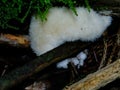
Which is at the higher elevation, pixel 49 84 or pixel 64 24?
pixel 64 24

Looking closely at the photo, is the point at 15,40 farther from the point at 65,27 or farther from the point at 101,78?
the point at 101,78

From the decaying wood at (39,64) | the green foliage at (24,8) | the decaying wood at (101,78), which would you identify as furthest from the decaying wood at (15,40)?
the decaying wood at (101,78)

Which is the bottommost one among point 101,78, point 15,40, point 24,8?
point 101,78

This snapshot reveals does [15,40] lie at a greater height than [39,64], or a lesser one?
greater

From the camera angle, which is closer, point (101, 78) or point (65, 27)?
point (101, 78)

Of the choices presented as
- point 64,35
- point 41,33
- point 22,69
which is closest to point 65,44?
point 64,35

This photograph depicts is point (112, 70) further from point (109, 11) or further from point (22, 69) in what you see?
point (22, 69)

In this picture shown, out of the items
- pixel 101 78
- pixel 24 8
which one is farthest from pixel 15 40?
pixel 101 78
